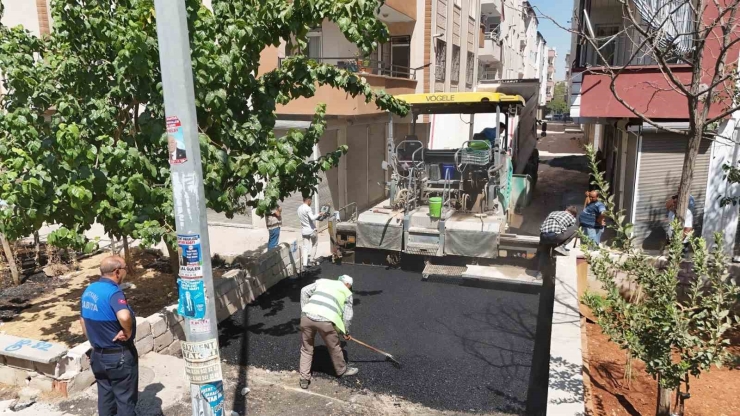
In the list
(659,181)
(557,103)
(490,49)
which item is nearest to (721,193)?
(659,181)

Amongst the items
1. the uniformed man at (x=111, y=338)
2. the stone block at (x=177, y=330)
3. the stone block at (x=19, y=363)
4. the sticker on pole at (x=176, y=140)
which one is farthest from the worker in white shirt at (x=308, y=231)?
the sticker on pole at (x=176, y=140)

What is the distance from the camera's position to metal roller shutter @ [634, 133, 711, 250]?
1005cm

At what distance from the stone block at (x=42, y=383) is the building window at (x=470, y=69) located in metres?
23.5

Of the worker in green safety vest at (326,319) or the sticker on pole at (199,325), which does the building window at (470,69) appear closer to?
the worker in green safety vest at (326,319)

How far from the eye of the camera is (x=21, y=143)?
19.1ft

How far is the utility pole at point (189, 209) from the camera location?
3094 mm

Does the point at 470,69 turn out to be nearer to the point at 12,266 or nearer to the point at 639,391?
the point at 12,266

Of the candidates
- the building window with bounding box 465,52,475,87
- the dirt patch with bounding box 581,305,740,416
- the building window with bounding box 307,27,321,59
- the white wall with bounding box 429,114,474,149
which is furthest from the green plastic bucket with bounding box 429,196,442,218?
the building window with bounding box 465,52,475,87

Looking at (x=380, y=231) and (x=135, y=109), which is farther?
(x=380, y=231)

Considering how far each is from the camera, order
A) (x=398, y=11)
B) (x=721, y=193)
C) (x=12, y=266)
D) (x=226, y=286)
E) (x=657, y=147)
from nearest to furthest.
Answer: (x=226, y=286)
(x=12, y=266)
(x=721, y=193)
(x=657, y=147)
(x=398, y=11)

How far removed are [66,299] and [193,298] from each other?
6.24m

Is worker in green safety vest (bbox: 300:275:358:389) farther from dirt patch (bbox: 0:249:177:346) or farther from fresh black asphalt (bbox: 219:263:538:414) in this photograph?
dirt patch (bbox: 0:249:177:346)

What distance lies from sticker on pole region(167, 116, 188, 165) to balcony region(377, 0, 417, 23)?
12979 mm

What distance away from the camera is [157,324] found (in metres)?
6.06
